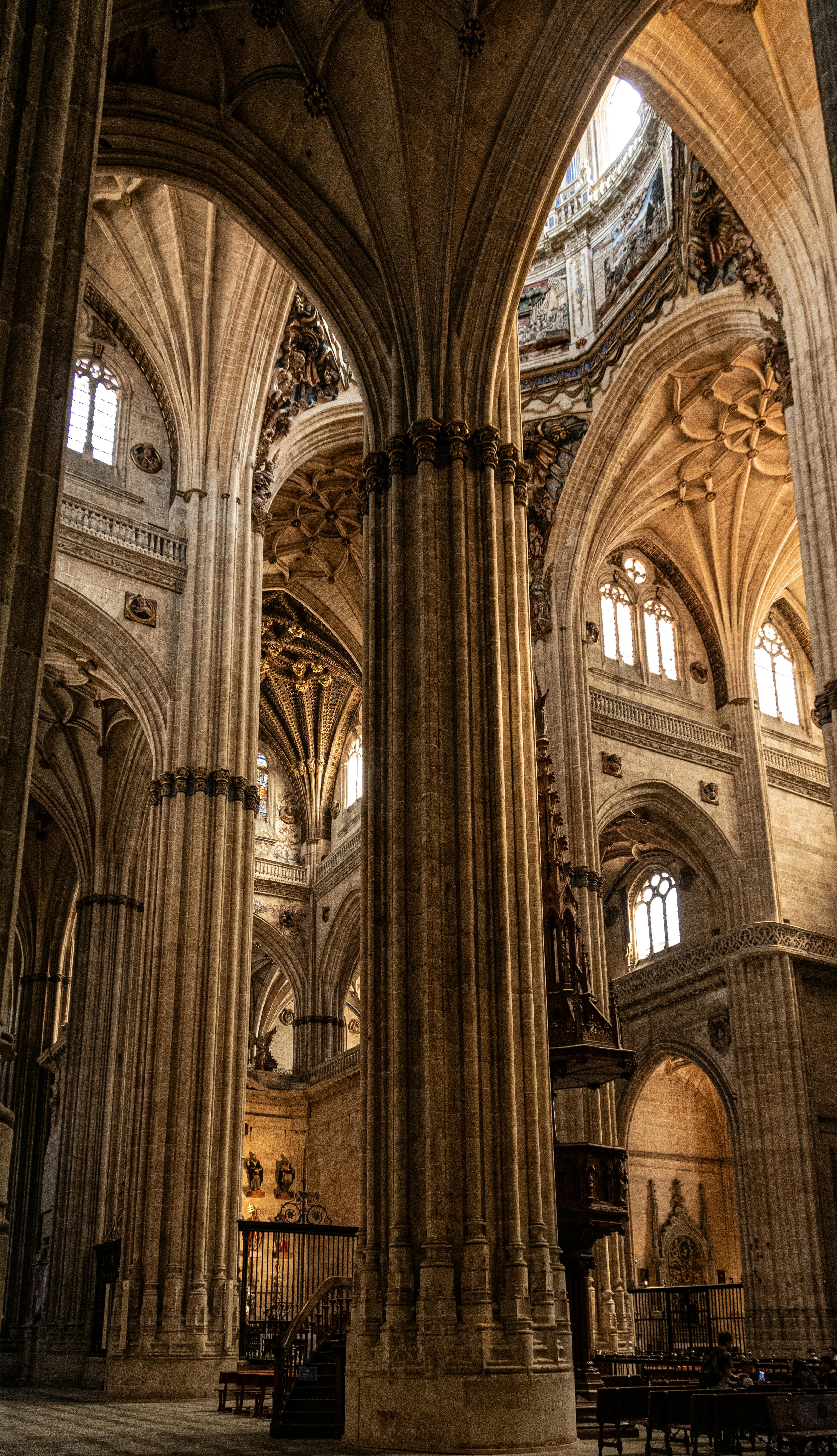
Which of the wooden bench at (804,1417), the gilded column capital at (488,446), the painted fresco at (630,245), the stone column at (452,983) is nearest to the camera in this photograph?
the wooden bench at (804,1417)

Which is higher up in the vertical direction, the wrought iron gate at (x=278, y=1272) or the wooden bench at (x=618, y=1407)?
the wrought iron gate at (x=278, y=1272)

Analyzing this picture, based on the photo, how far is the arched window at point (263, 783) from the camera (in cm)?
3419

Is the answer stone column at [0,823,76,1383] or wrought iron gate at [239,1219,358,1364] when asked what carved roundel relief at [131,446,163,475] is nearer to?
wrought iron gate at [239,1219,358,1364]

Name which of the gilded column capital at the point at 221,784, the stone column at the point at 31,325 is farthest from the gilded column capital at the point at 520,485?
the gilded column capital at the point at 221,784

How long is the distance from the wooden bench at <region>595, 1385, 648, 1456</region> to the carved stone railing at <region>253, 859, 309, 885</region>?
2336 cm

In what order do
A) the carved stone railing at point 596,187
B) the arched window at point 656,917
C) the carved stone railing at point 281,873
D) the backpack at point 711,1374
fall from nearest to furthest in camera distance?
the backpack at point 711,1374 < the carved stone railing at point 596,187 < the arched window at point 656,917 < the carved stone railing at point 281,873

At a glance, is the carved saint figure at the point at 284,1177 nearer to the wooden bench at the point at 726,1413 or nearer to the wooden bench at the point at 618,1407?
the wooden bench at the point at 618,1407

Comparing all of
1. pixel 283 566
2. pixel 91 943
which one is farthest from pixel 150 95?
pixel 91 943

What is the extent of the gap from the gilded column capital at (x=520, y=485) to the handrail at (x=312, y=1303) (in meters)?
7.92

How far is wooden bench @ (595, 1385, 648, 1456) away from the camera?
9.86 meters

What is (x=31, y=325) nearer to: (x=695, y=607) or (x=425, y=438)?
(x=425, y=438)

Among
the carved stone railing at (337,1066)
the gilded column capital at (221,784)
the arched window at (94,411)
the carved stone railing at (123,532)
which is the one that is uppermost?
the arched window at (94,411)

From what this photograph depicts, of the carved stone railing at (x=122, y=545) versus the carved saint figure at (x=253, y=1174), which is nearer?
the carved stone railing at (x=122, y=545)

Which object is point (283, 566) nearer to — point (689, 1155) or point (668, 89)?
point (668, 89)
